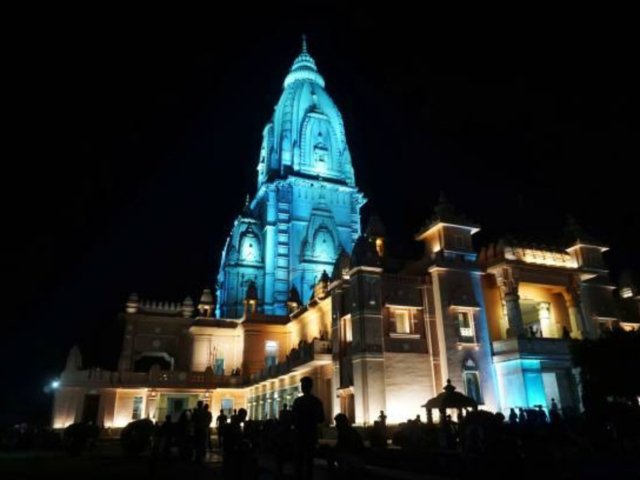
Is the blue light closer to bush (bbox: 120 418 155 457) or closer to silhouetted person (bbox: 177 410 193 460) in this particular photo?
silhouetted person (bbox: 177 410 193 460)

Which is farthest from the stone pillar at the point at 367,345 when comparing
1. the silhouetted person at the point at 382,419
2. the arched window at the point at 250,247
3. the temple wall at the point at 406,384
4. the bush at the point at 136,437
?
the arched window at the point at 250,247

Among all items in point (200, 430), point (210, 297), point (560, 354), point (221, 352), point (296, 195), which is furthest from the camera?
point (296, 195)

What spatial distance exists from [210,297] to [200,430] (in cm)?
3340

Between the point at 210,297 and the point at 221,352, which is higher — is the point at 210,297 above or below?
above

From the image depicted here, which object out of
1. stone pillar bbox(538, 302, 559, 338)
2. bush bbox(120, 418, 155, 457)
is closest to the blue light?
stone pillar bbox(538, 302, 559, 338)

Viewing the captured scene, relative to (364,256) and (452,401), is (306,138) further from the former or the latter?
(452,401)

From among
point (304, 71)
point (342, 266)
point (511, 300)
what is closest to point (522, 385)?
point (511, 300)

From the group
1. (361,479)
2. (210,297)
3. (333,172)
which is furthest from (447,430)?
(333,172)

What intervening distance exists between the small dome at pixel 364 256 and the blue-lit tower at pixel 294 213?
723 inches

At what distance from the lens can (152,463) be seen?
480 inches

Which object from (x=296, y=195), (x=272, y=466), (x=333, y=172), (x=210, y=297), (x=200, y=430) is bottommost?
(x=272, y=466)

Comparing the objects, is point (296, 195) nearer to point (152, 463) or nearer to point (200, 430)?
point (200, 430)

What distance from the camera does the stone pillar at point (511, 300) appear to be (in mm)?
31078

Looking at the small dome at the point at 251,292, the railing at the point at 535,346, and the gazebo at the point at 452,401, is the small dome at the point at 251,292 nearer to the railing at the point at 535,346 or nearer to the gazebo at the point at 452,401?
the railing at the point at 535,346
